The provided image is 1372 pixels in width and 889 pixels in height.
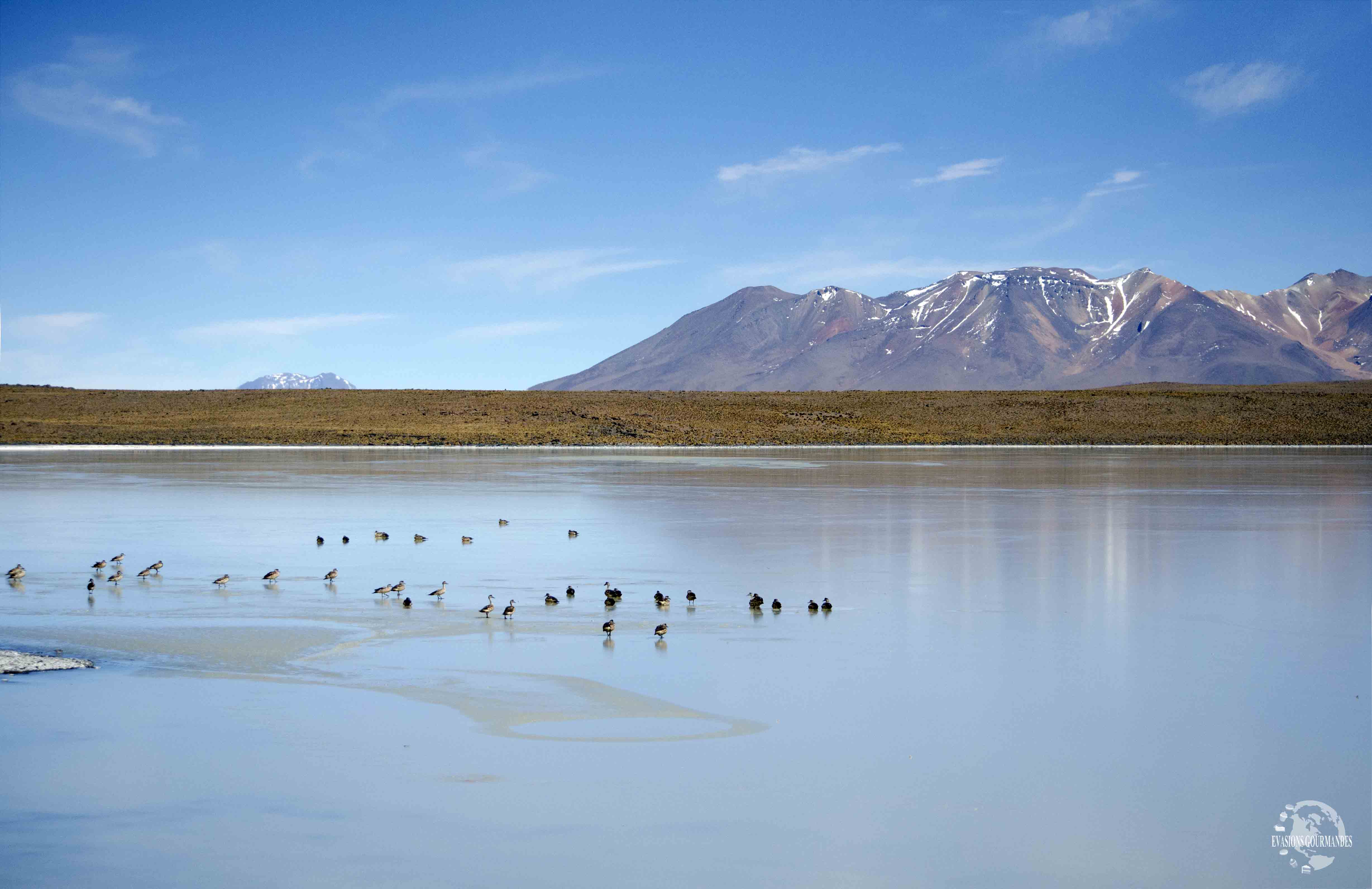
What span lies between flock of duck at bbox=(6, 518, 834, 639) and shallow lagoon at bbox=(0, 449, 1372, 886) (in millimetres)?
124

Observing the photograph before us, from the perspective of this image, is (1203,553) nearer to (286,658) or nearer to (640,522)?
(640,522)

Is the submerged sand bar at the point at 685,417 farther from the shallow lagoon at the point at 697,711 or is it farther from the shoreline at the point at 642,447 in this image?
the shallow lagoon at the point at 697,711

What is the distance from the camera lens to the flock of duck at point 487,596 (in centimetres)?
1040

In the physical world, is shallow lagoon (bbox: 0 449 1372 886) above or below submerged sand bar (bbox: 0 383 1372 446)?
below

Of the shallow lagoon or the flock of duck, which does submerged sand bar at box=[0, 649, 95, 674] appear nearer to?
the shallow lagoon

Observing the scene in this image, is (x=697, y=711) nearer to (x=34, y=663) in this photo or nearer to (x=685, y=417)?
(x=34, y=663)

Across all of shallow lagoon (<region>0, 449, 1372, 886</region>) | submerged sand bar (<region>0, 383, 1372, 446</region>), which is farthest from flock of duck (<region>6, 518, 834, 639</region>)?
submerged sand bar (<region>0, 383, 1372, 446</region>)

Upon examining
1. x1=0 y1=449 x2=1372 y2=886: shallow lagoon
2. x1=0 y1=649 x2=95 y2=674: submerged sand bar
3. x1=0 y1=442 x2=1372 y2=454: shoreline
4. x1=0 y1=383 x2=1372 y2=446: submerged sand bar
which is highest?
x1=0 y1=383 x2=1372 y2=446: submerged sand bar

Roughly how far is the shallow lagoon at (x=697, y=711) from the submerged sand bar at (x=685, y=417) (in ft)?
151

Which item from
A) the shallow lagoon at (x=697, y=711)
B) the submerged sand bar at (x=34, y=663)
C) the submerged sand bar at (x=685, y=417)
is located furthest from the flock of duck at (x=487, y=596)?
the submerged sand bar at (x=685, y=417)

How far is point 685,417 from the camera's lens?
72000mm

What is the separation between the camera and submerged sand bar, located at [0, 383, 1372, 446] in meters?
61.3

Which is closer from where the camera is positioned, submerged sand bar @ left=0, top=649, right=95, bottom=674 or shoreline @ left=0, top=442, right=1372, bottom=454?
submerged sand bar @ left=0, top=649, right=95, bottom=674

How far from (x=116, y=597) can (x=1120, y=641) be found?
920cm
